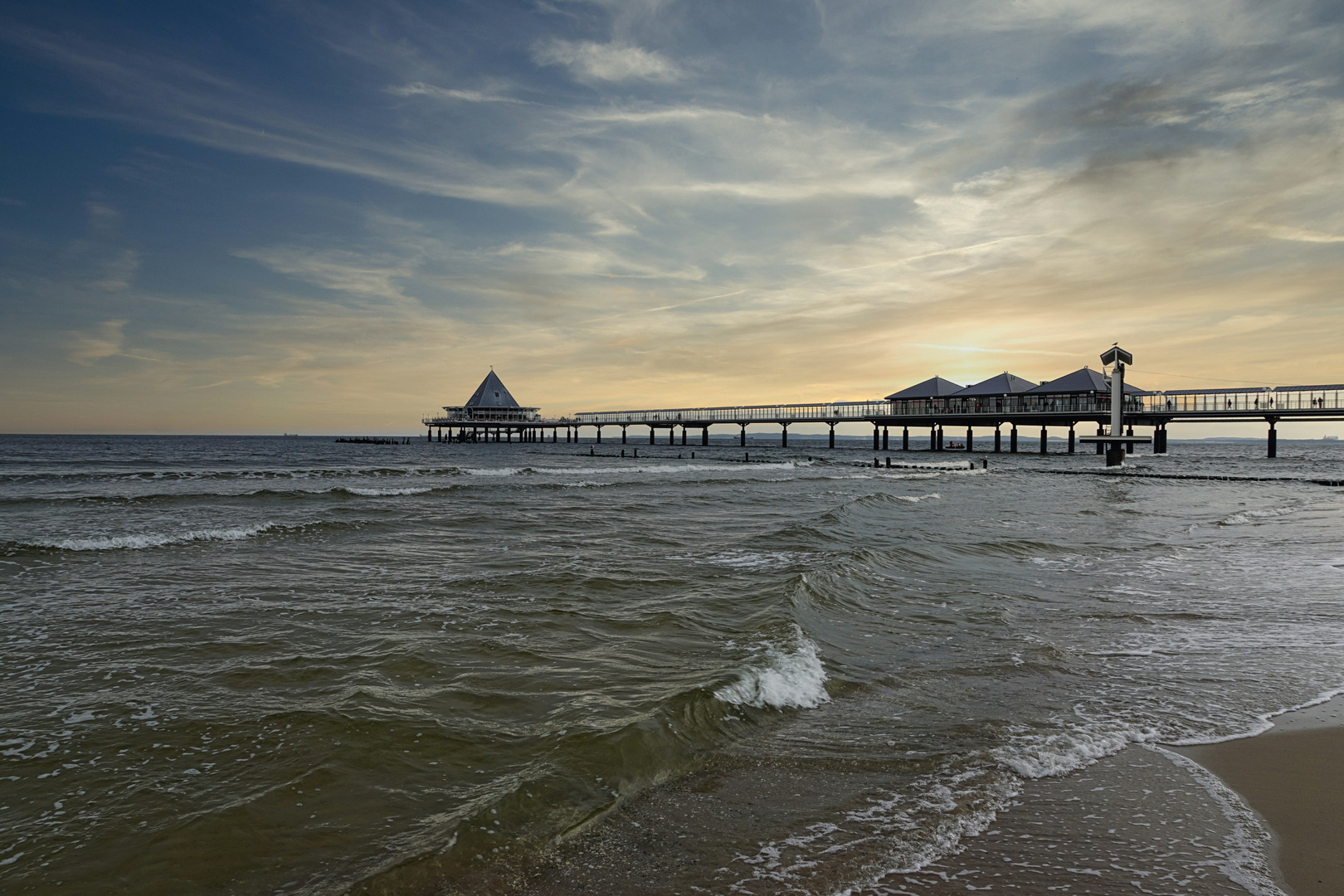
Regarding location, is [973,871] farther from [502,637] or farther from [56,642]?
[56,642]

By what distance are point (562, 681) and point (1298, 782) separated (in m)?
5.18

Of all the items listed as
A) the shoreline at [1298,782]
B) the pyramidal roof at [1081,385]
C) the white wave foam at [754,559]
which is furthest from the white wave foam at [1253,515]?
the pyramidal roof at [1081,385]

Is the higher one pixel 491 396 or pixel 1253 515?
pixel 491 396

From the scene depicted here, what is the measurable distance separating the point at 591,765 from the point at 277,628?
17.3 feet

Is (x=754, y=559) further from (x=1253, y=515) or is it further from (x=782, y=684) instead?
(x=1253, y=515)

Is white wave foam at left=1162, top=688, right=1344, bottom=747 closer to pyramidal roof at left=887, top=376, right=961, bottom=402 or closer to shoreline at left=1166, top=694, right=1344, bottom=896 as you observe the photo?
shoreline at left=1166, top=694, right=1344, bottom=896

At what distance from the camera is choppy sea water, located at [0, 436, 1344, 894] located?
353 centimetres

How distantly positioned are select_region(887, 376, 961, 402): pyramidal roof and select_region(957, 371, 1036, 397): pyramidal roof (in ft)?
6.25

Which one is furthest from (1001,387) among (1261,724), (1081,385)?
(1261,724)

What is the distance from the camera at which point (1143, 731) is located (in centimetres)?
478

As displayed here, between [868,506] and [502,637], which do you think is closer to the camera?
[502,637]

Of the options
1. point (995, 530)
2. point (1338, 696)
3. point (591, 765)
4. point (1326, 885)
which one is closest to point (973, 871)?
point (1326, 885)

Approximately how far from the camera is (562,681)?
5.91 meters

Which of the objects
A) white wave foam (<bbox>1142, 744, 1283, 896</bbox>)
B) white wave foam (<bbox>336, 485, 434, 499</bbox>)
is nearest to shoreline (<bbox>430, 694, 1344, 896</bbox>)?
white wave foam (<bbox>1142, 744, 1283, 896</bbox>)
